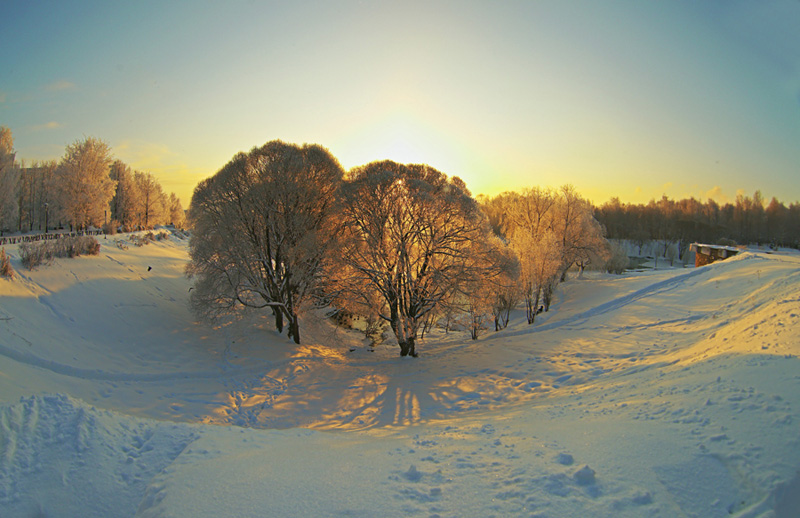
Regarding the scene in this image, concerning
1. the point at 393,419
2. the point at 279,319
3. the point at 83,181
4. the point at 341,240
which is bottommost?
the point at 393,419

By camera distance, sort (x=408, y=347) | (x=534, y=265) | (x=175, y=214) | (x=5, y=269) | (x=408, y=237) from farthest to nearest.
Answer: (x=175, y=214) < (x=534, y=265) < (x=408, y=347) < (x=408, y=237) < (x=5, y=269)

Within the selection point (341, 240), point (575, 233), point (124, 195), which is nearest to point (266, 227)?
point (341, 240)

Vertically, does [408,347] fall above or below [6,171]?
below

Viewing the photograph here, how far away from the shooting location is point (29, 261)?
14.2m

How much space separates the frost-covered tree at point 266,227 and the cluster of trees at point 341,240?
44 mm

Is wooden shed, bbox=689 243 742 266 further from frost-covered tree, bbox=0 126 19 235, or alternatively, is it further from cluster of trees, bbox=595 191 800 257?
frost-covered tree, bbox=0 126 19 235

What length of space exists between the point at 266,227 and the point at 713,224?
97170 millimetres

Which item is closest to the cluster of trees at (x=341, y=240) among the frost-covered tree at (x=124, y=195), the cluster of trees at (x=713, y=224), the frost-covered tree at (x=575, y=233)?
the frost-covered tree at (x=575, y=233)

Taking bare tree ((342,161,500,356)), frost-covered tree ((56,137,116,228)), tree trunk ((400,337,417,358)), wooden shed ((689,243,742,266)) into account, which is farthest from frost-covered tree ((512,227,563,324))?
frost-covered tree ((56,137,116,228))

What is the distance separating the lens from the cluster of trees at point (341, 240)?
49.7ft

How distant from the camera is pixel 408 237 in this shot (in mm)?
15305

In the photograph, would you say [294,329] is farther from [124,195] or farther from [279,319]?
[124,195]

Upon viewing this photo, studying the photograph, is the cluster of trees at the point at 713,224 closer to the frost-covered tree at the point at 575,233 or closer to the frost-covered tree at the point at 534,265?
the frost-covered tree at the point at 575,233

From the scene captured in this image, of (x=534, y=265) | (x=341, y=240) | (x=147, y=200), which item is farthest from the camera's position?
(x=147, y=200)
